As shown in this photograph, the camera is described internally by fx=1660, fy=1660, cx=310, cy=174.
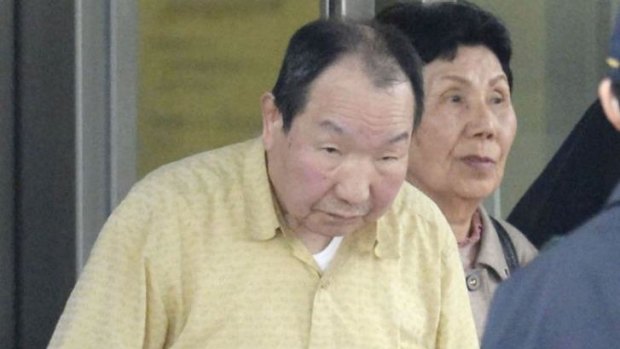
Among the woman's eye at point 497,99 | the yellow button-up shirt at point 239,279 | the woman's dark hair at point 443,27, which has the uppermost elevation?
the woman's dark hair at point 443,27

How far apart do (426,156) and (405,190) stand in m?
0.68

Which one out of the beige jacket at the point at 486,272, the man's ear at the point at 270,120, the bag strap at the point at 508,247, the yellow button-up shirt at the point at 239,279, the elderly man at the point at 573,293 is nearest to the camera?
the elderly man at the point at 573,293

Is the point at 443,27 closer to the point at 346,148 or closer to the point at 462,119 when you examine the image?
the point at 462,119

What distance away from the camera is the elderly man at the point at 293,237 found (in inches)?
133

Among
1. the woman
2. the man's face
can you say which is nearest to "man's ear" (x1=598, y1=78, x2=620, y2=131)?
the man's face

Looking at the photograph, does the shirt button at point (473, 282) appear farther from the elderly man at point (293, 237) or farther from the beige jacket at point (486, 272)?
the elderly man at point (293, 237)

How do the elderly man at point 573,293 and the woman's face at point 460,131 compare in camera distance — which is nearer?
the elderly man at point 573,293

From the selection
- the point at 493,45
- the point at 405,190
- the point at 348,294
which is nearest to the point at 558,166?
the point at 493,45

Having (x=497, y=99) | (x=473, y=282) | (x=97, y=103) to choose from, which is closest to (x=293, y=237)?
(x=473, y=282)

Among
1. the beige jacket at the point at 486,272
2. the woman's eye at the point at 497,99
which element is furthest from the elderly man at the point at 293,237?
the woman's eye at the point at 497,99

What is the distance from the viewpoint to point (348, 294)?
3518 mm

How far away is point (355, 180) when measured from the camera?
3.43m

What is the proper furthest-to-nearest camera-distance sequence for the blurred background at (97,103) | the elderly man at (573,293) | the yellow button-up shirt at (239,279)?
1. the blurred background at (97,103)
2. the yellow button-up shirt at (239,279)
3. the elderly man at (573,293)

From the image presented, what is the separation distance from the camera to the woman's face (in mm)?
4391
